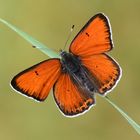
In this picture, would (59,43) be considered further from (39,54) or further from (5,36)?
(5,36)

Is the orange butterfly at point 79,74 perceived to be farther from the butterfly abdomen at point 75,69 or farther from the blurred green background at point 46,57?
the blurred green background at point 46,57

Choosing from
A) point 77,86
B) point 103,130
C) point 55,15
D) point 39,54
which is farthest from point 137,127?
point 55,15

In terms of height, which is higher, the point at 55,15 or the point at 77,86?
the point at 55,15

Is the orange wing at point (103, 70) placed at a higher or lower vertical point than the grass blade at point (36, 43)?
lower

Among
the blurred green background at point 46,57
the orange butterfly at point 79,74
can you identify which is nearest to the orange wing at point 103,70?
the orange butterfly at point 79,74

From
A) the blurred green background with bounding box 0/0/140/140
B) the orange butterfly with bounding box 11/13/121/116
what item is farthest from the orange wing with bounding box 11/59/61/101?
the blurred green background with bounding box 0/0/140/140

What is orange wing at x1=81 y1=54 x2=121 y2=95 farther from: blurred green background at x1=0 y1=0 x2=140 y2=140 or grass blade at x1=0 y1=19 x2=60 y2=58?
blurred green background at x1=0 y1=0 x2=140 y2=140
